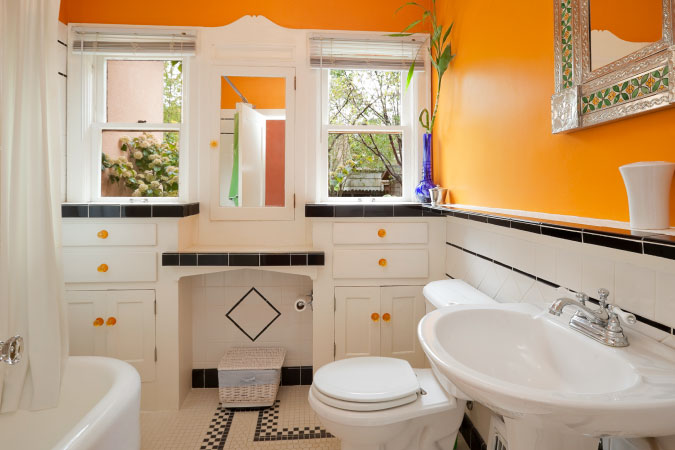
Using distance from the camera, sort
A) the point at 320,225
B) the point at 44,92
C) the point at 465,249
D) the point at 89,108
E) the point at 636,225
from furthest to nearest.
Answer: the point at 89,108
the point at 320,225
the point at 465,249
the point at 44,92
the point at 636,225

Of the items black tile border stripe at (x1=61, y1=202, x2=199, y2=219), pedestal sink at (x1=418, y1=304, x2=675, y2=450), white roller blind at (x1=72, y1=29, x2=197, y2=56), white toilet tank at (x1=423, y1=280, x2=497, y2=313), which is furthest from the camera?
white roller blind at (x1=72, y1=29, x2=197, y2=56)

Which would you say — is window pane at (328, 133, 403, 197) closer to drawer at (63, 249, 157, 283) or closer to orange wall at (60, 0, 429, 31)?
orange wall at (60, 0, 429, 31)

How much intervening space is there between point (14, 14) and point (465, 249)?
2.02 meters

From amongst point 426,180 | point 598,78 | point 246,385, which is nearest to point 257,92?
point 426,180

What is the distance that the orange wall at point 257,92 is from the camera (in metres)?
2.51

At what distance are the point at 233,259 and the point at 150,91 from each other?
1.24m

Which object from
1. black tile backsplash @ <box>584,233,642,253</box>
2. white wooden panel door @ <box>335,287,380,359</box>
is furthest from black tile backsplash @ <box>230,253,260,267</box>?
black tile backsplash @ <box>584,233,642,253</box>

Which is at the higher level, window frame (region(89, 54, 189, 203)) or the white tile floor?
window frame (region(89, 54, 189, 203))

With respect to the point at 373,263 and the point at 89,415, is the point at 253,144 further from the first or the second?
the point at 89,415

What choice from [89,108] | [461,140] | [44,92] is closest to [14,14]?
[44,92]

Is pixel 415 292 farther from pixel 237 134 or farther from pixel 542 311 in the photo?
pixel 237 134

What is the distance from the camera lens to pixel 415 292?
2330mm

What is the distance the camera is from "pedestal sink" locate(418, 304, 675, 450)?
26.7 inches

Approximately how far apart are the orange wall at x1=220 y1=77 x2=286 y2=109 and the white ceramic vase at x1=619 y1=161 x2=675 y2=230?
201 cm
